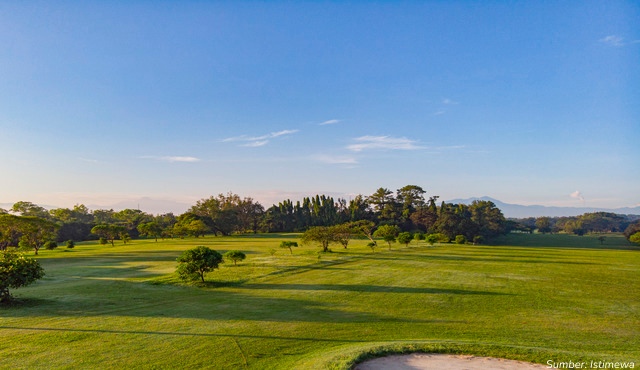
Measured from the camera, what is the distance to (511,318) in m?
16.5

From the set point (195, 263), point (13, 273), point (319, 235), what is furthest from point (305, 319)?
point (319, 235)

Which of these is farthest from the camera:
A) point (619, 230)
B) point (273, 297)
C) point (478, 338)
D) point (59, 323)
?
point (619, 230)

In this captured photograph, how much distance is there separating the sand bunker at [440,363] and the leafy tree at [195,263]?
17.5 metres

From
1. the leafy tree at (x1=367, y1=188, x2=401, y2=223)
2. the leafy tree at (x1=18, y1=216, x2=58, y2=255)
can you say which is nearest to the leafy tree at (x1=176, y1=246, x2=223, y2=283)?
the leafy tree at (x1=18, y1=216, x2=58, y2=255)

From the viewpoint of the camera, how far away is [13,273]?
58.2 feet

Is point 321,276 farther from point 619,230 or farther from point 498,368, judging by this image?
point 619,230

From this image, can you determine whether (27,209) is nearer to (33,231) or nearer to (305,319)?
(33,231)

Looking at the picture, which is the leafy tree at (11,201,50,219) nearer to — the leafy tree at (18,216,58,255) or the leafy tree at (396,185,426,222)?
the leafy tree at (18,216,58,255)

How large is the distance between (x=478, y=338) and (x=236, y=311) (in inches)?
416

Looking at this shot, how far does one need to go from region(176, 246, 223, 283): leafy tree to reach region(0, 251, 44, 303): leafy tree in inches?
324

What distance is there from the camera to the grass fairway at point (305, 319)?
11133 mm

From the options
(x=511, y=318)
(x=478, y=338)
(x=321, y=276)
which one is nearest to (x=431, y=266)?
(x=321, y=276)

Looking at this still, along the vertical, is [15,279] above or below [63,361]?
above

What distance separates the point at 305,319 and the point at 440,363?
22.1ft
